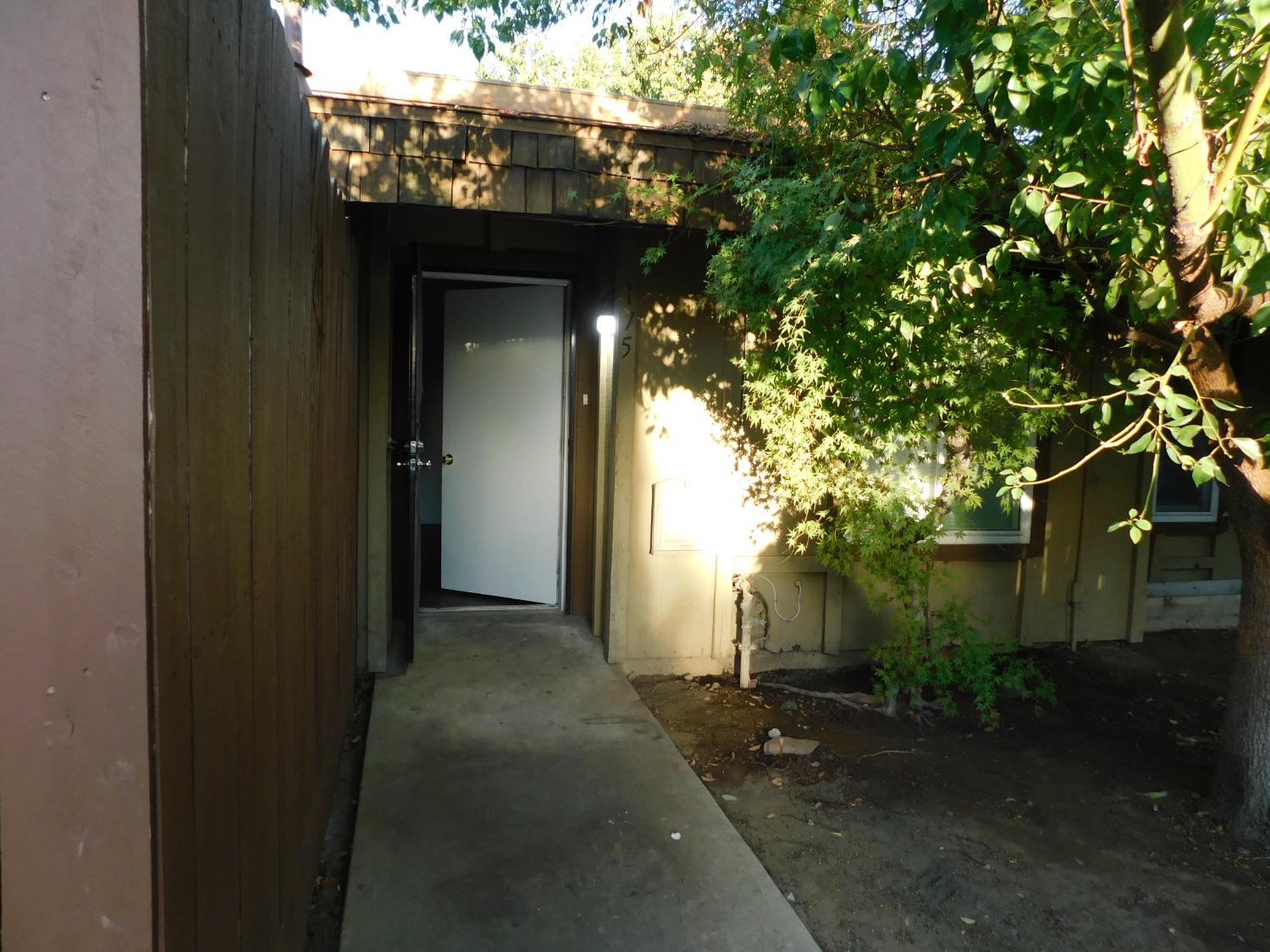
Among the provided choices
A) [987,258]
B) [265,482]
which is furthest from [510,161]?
[265,482]

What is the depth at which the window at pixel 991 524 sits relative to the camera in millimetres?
5613

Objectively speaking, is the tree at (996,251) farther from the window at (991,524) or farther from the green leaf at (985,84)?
the window at (991,524)

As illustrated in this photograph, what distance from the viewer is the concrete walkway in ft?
8.63

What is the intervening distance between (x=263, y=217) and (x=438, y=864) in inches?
87.6

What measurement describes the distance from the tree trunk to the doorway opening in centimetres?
377

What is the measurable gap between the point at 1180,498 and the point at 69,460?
753 cm

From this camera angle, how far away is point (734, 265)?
13.6 ft

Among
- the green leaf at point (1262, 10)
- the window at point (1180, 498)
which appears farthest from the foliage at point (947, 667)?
the green leaf at point (1262, 10)

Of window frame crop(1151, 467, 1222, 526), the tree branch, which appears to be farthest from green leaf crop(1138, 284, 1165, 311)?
window frame crop(1151, 467, 1222, 526)

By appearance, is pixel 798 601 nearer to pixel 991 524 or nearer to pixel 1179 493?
pixel 991 524

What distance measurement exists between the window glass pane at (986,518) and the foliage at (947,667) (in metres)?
1.03

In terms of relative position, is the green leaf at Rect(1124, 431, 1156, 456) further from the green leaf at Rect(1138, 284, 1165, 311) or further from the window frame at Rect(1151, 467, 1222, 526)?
the window frame at Rect(1151, 467, 1222, 526)

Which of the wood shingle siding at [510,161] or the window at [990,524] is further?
the window at [990,524]

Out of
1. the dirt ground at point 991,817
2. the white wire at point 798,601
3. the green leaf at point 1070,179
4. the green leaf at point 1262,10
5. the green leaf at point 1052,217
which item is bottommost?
the dirt ground at point 991,817
